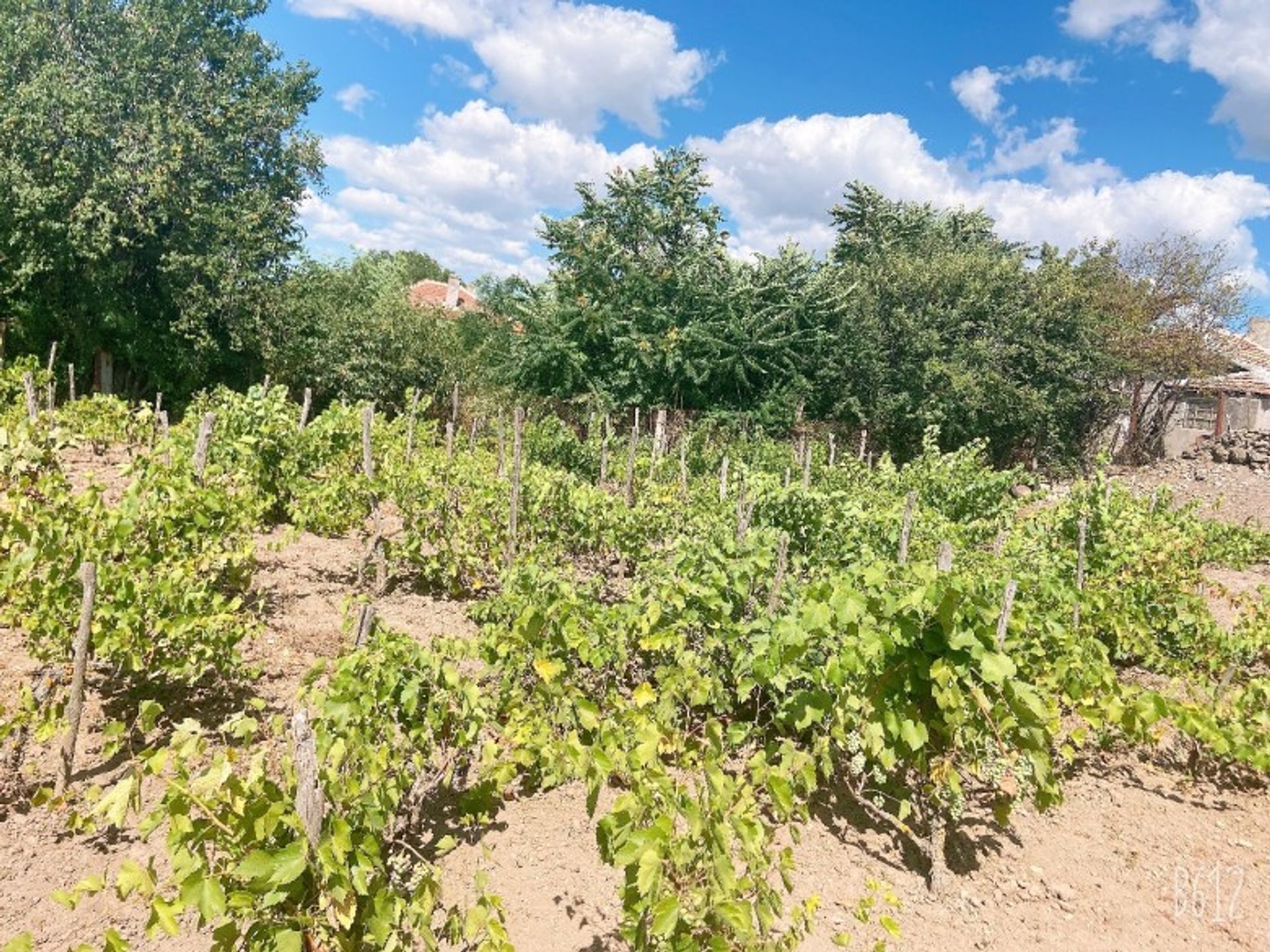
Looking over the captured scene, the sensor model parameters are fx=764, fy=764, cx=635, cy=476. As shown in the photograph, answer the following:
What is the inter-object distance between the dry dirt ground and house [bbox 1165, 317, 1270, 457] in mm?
20894

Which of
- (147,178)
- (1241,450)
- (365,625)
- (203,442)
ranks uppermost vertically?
(147,178)

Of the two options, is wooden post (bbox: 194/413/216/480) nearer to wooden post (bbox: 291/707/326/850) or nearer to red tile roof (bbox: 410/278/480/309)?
wooden post (bbox: 291/707/326/850)

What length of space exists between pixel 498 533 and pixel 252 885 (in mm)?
4689

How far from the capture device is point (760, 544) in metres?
4.56

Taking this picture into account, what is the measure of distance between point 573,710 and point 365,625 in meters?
1.04

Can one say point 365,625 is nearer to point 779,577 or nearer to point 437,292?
point 779,577

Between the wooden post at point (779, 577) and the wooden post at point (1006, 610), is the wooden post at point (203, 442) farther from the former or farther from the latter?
the wooden post at point (1006, 610)

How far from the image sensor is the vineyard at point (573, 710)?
212cm

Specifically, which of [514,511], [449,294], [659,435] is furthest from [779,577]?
[449,294]

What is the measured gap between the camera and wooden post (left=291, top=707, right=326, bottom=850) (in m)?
2.10

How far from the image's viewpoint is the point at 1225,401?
21562 mm

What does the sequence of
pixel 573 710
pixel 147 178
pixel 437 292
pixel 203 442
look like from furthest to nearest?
pixel 437 292 → pixel 147 178 → pixel 203 442 → pixel 573 710

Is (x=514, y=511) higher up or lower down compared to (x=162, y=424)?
lower down

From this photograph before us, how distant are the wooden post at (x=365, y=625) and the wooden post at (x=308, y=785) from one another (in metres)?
1.23
